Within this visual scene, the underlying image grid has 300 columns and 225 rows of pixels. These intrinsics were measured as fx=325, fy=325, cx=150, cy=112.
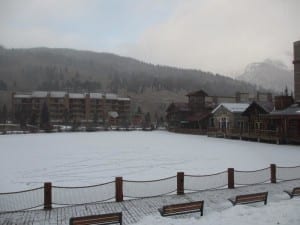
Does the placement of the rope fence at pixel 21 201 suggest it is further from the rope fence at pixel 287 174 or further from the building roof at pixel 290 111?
the building roof at pixel 290 111

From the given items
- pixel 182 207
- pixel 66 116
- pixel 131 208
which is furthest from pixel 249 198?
pixel 66 116

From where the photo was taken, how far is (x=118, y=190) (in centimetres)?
1295

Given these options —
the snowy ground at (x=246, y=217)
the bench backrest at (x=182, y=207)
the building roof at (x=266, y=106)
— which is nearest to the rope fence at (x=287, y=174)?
the snowy ground at (x=246, y=217)

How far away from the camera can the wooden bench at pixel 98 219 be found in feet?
29.0

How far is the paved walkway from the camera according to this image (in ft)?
34.7

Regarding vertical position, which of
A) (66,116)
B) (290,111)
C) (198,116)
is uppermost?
(66,116)

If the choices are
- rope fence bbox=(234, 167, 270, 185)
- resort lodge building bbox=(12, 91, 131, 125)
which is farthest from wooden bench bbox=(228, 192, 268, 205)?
resort lodge building bbox=(12, 91, 131, 125)

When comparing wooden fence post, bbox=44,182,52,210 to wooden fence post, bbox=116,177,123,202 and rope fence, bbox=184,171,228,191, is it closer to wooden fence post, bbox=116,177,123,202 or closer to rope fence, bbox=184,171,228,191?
wooden fence post, bbox=116,177,123,202

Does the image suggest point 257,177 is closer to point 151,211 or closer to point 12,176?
point 151,211

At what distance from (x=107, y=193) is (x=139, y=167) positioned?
25.1 feet

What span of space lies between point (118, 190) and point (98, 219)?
12.4 feet

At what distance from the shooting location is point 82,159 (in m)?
25.9

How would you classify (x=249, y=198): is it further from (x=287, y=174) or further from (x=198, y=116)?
(x=198, y=116)

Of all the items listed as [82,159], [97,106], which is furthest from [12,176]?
[97,106]
